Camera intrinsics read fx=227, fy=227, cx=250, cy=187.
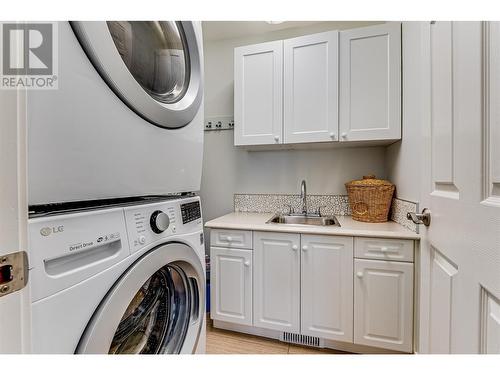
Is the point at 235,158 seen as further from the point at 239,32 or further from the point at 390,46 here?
the point at 390,46

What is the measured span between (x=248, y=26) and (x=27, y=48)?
194 cm

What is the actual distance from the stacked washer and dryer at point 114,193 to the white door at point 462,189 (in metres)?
0.78

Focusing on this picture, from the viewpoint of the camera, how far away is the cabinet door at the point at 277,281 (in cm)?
143

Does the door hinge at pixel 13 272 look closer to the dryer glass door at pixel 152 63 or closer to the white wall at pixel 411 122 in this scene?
the dryer glass door at pixel 152 63

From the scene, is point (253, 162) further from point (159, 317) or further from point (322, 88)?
point (159, 317)

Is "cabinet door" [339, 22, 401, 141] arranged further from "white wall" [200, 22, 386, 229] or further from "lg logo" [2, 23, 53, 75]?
"lg logo" [2, 23, 53, 75]

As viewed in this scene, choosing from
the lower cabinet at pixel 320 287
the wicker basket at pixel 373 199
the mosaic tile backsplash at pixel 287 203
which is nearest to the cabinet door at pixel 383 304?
the lower cabinet at pixel 320 287

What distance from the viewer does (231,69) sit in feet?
6.95

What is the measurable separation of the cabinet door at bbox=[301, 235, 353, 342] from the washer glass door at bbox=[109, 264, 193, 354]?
83 cm

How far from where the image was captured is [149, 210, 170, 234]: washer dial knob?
24.7 inches

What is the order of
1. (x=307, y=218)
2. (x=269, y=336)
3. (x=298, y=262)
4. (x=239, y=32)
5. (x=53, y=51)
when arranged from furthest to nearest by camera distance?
(x=239, y=32), (x=307, y=218), (x=269, y=336), (x=298, y=262), (x=53, y=51)
